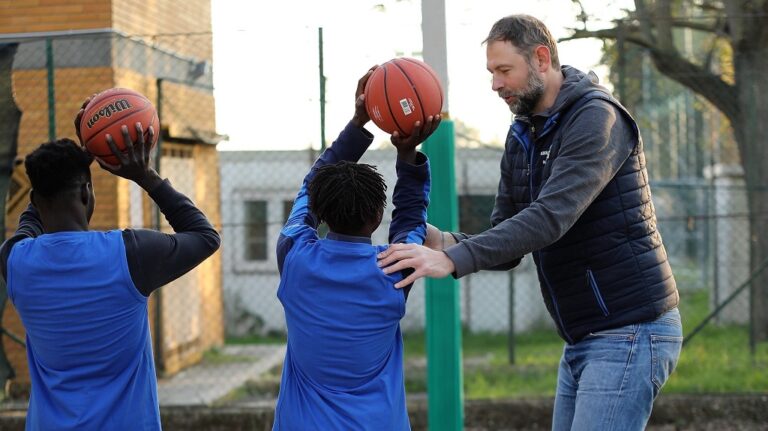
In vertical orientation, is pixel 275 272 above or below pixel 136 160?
below

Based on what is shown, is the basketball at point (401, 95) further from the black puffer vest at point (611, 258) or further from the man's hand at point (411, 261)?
the man's hand at point (411, 261)

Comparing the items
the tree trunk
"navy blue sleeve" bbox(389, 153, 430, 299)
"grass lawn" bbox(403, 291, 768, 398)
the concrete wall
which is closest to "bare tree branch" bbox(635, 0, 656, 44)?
the tree trunk

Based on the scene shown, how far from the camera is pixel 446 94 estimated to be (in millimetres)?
4367

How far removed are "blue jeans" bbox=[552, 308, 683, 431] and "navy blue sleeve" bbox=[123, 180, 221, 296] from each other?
4.37 ft

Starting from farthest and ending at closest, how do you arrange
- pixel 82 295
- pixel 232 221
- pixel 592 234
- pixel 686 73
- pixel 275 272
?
pixel 232 221 → pixel 275 272 → pixel 686 73 → pixel 592 234 → pixel 82 295

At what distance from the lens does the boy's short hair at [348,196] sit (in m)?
2.78

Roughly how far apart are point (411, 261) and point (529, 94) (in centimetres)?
88

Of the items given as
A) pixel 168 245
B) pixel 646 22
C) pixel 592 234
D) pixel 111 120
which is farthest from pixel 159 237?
pixel 646 22

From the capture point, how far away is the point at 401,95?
330 cm

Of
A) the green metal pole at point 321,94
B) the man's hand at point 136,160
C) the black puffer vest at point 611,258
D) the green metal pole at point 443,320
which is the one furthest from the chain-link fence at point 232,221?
the black puffer vest at point 611,258

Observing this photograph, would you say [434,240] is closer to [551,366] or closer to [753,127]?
[753,127]

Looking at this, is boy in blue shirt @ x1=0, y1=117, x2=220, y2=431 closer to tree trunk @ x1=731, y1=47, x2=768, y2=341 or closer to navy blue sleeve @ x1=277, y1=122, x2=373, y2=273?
navy blue sleeve @ x1=277, y1=122, x2=373, y2=273

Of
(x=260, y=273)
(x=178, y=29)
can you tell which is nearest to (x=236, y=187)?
(x=260, y=273)

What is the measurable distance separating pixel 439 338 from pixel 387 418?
1.86 metres
